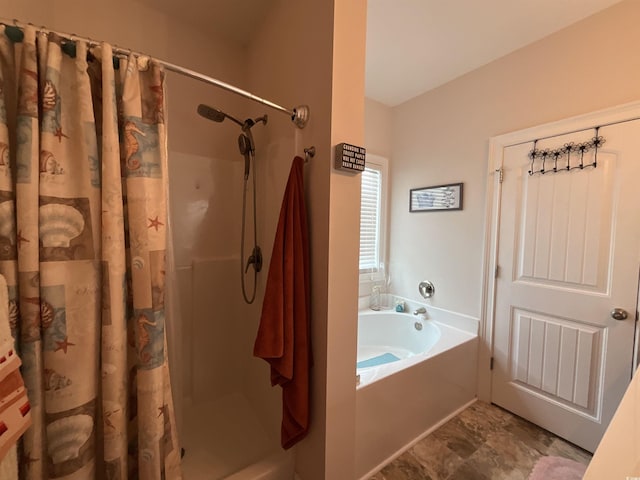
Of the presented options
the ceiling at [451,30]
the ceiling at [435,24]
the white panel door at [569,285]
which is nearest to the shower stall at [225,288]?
the ceiling at [435,24]

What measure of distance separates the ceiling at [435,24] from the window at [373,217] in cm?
93

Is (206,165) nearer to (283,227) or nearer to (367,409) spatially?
(283,227)

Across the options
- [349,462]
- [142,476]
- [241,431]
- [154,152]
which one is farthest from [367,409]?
[154,152]

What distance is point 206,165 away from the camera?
1774 mm

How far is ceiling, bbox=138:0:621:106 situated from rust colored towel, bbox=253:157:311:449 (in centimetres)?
124

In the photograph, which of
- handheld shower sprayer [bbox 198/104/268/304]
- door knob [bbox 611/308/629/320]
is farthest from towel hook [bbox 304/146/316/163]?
door knob [bbox 611/308/629/320]

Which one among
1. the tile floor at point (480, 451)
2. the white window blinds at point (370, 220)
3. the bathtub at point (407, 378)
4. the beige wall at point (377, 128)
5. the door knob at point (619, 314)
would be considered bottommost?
the tile floor at point (480, 451)

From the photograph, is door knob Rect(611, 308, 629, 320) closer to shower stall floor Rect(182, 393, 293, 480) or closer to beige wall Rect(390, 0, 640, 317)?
beige wall Rect(390, 0, 640, 317)

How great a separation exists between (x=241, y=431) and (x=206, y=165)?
1.74 metres

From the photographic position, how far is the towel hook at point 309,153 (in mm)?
1133

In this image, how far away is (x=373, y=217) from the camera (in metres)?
2.78

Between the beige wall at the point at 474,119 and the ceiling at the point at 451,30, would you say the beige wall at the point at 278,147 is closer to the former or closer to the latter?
the ceiling at the point at 451,30

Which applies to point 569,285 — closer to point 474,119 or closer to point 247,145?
point 474,119

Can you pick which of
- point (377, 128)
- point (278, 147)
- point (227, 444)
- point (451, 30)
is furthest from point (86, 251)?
point (377, 128)
